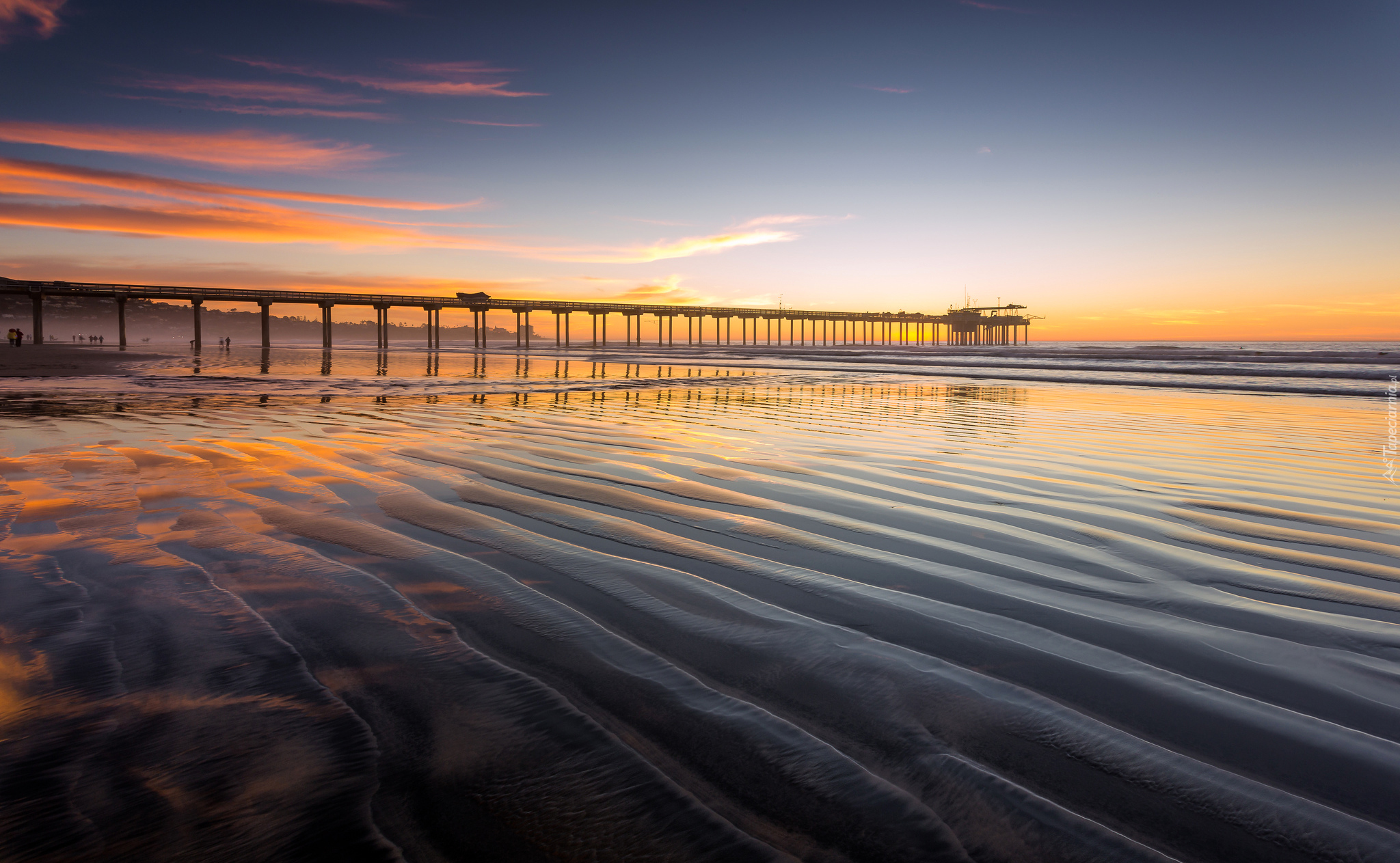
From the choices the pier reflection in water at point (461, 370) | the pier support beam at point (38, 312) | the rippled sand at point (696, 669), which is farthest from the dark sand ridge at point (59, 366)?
the pier support beam at point (38, 312)

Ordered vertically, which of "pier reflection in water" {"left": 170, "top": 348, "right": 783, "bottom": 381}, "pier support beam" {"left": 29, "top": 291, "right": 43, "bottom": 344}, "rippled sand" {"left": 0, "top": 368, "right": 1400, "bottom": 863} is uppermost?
"pier support beam" {"left": 29, "top": 291, "right": 43, "bottom": 344}

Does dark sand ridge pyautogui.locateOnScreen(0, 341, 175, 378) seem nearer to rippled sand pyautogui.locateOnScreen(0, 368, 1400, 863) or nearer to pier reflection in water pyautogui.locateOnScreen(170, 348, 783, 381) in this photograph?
pier reflection in water pyautogui.locateOnScreen(170, 348, 783, 381)

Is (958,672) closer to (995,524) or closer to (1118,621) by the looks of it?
(1118,621)

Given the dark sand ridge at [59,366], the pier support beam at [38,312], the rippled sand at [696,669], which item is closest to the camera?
the rippled sand at [696,669]

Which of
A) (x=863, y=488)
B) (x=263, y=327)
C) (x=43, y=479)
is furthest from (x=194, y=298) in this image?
(x=863, y=488)

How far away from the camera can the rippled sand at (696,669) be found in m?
1.96

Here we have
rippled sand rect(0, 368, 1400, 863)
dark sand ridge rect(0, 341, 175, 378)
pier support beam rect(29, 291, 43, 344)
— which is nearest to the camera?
rippled sand rect(0, 368, 1400, 863)

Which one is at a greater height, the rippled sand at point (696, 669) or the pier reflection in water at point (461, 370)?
the pier reflection in water at point (461, 370)

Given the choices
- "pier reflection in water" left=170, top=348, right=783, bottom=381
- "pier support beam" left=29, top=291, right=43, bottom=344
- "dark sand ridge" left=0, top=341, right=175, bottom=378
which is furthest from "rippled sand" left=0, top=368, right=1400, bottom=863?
"pier support beam" left=29, top=291, right=43, bottom=344

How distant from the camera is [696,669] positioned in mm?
2928

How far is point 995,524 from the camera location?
5.27 meters

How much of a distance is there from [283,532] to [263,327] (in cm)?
7669

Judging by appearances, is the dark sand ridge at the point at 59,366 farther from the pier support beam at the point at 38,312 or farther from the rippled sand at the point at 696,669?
the pier support beam at the point at 38,312

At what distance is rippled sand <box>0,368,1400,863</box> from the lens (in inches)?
77.2
